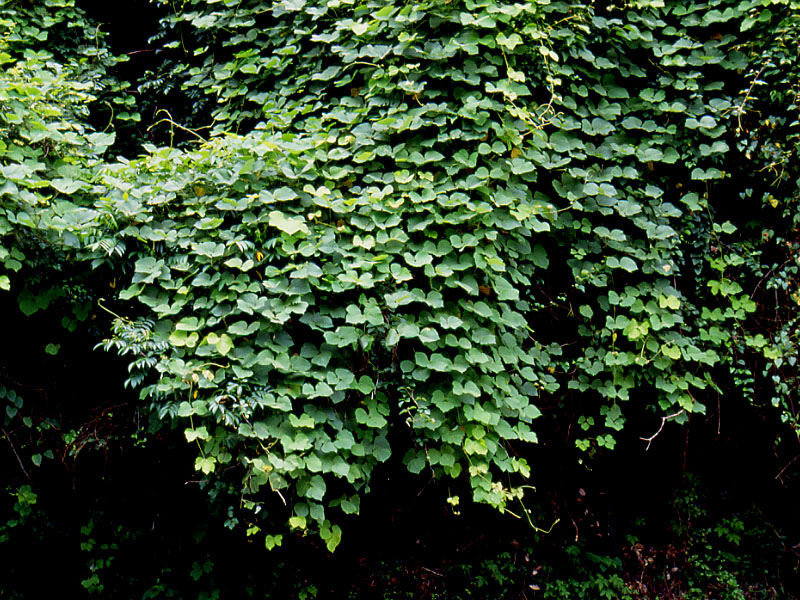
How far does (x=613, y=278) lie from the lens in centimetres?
312

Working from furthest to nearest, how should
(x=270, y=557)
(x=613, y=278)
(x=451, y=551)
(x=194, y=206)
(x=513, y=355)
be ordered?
(x=451, y=551)
(x=270, y=557)
(x=613, y=278)
(x=513, y=355)
(x=194, y=206)

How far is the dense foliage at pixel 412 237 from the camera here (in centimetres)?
226

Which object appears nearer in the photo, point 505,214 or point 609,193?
point 505,214

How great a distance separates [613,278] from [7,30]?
12.2ft

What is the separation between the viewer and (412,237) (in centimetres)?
254

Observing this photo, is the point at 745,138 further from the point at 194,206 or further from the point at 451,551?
the point at 451,551

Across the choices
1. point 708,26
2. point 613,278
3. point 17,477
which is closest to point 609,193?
point 613,278

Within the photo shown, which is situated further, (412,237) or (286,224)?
(412,237)

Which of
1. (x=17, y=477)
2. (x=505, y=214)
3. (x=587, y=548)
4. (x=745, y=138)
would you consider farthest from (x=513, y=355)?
(x=17, y=477)

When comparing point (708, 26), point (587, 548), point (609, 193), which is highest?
point (708, 26)

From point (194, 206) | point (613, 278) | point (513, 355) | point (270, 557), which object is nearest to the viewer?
point (194, 206)

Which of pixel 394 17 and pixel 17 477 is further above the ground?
pixel 394 17

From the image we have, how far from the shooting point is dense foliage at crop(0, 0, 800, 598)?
2.26m

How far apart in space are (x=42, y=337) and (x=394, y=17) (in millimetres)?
2263
